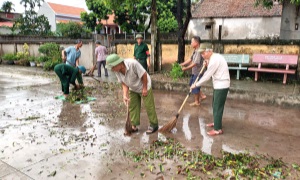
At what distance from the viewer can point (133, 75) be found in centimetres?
436

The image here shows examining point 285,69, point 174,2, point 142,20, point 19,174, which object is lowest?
point 19,174

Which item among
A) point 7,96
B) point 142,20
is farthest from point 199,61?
point 142,20

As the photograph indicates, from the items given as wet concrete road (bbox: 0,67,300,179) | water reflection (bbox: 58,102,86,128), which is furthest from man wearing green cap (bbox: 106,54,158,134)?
water reflection (bbox: 58,102,86,128)

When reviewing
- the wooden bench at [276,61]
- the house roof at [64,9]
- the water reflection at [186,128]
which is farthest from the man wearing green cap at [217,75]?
the house roof at [64,9]

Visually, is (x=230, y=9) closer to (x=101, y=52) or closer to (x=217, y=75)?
(x=101, y=52)

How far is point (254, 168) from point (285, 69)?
6002 millimetres

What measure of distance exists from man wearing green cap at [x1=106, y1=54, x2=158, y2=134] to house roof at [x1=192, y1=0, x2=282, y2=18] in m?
20.8

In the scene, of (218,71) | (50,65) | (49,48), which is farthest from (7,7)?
(218,71)

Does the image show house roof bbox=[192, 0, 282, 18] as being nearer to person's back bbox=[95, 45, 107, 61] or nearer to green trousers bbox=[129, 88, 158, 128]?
person's back bbox=[95, 45, 107, 61]

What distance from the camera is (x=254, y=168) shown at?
3361 mm

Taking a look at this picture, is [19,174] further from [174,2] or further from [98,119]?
[174,2]

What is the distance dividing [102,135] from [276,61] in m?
6.45

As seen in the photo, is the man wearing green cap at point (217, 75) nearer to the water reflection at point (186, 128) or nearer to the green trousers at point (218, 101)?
the green trousers at point (218, 101)

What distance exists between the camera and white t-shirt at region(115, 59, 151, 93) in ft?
14.1
